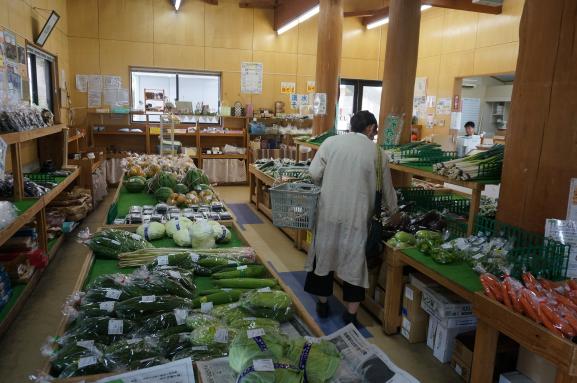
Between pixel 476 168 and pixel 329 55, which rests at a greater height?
pixel 329 55

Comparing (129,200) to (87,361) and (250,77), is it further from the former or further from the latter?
(250,77)

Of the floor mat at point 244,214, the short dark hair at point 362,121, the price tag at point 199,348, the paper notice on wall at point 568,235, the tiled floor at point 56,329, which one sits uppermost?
the short dark hair at point 362,121

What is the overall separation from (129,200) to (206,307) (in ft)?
9.15

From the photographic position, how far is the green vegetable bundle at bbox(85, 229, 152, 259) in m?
2.78

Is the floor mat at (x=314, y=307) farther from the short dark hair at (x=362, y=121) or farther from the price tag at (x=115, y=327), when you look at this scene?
the price tag at (x=115, y=327)

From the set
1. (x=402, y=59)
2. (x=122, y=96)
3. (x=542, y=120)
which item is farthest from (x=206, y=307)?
(x=122, y=96)

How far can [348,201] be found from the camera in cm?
317

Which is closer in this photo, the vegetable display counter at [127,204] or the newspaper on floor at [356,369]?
the newspaper on floor at [356,369]

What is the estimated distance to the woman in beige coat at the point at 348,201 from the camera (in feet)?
10.4

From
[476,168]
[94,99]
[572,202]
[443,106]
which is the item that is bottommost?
[572,202]

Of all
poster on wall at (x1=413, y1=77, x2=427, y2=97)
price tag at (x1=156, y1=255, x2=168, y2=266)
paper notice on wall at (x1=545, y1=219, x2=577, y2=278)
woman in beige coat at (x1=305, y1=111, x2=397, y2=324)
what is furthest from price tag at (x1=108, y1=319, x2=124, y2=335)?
poster on wall at (x1=413, y1=77, x2=427, y2=97)

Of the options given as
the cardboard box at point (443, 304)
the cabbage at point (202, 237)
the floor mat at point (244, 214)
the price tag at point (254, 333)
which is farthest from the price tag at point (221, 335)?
the floor mat at point (244, 214)

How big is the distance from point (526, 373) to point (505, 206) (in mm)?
1002

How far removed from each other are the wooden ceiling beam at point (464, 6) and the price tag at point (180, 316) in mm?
6750
